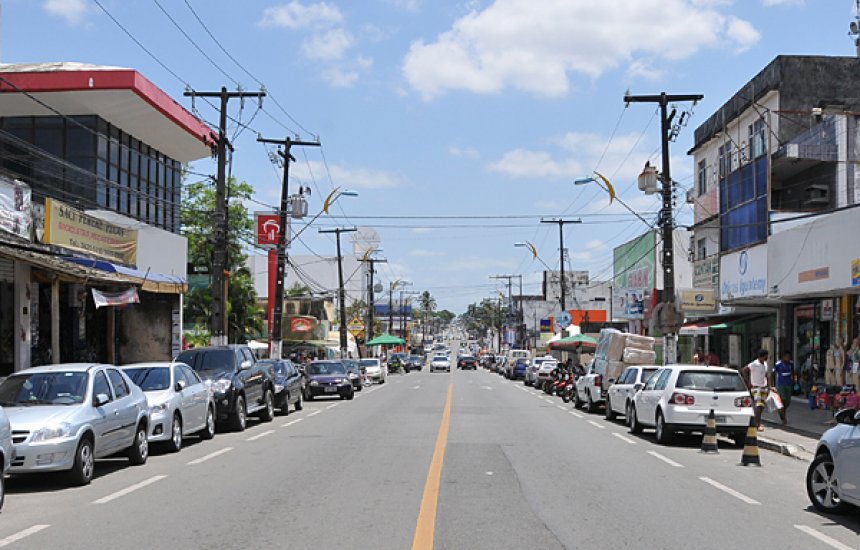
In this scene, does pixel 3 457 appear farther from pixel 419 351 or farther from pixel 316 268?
pixel 419 351

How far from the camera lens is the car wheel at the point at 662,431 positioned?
17.8m

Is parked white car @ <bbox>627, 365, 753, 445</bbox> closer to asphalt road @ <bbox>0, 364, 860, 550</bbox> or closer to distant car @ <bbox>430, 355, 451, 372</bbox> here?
asphalt road @ <bbox>0, 364, 860, 550</bbox>

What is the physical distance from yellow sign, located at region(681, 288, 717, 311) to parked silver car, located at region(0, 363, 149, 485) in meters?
26.2

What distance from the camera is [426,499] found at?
10.6 m

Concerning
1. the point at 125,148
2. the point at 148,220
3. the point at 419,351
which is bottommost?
the point at 419,351

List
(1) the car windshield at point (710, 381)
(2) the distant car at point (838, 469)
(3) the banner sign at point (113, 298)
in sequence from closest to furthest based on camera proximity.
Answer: (2) the distant car at point (838, 469), (1) the car windshield at point (710, 381), (3) the banner sign at point (113, 298)

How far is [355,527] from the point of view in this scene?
29.4ft

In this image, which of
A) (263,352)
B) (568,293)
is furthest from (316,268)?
(263,352)

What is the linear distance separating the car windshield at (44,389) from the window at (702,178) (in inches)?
1344

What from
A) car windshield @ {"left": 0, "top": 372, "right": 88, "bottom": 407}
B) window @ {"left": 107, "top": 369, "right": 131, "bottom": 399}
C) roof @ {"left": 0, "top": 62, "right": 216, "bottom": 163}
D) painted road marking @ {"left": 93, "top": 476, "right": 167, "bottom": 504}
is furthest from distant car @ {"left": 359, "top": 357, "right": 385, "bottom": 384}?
painted road marking @ {"left": 93, "top": 476, "right": 167, "bottom": 504}

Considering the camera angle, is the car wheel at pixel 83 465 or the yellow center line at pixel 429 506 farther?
the car wheel at pixel 83 465

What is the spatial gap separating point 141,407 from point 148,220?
23612mm

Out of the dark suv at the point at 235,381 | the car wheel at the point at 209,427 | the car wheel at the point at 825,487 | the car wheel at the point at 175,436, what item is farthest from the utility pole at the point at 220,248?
the car wheel at the point at 825,487

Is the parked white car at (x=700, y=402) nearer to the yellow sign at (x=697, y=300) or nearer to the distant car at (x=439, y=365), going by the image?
the yellow sign at (x=697, y=300)
